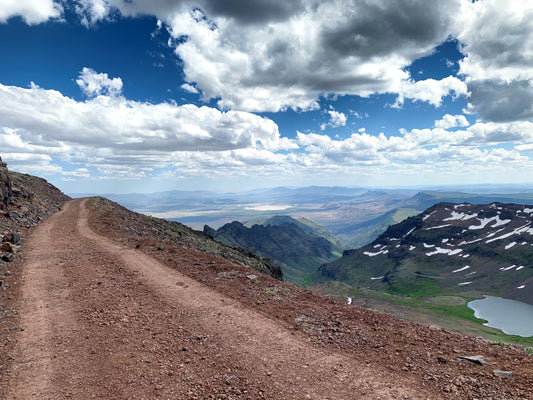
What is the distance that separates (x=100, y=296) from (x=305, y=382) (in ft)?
46.2

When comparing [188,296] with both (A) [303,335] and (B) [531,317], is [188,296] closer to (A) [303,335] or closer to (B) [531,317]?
(A) [303,335]

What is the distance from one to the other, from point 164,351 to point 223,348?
8.23 feet

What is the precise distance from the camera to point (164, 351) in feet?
40.8

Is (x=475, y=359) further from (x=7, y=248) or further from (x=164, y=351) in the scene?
(x=7, y=248)

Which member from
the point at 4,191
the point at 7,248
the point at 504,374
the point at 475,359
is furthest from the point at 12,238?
the point at 504,374

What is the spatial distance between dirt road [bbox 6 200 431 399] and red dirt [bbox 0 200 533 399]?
48 mm

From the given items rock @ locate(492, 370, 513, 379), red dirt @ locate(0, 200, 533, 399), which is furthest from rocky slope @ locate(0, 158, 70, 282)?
rock @ locate(492, 370, 513, 379)

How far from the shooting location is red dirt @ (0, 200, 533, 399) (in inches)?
396

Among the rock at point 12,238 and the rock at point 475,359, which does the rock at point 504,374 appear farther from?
the rock at point 12,238

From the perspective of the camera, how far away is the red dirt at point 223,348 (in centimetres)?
1007

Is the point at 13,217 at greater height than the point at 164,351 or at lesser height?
greater

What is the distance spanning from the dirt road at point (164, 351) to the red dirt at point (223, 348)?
1.9 inches

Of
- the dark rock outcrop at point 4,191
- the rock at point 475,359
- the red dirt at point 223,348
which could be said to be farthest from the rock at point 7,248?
the rock at point 475,359

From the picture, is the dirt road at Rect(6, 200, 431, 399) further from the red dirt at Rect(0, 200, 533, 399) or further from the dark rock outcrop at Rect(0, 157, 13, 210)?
the dark rock outcrop at Rect(0, 157, 13, 210)
